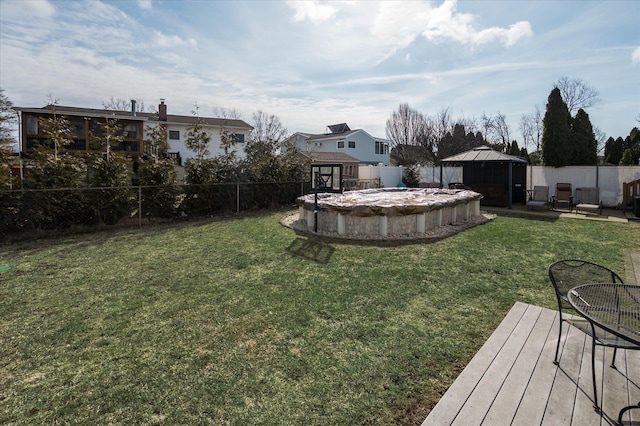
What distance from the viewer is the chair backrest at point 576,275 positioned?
242 cm

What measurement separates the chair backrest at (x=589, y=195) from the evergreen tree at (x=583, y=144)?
2.34m

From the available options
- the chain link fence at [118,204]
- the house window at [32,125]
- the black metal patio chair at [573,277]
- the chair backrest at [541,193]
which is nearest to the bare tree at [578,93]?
the chair backrest at [541,193]

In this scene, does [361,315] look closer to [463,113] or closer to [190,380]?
[190,380]

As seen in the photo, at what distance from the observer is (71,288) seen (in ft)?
14.0

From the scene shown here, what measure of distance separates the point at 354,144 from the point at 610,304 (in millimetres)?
30729

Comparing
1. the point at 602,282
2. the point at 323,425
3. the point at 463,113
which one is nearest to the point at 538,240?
the point at 602,282

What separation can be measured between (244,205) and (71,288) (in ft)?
23.7

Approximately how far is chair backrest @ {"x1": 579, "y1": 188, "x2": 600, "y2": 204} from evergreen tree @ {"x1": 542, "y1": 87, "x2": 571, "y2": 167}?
2.07 metres

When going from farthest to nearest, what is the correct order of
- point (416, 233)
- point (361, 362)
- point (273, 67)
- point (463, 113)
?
1. point (463, 113)
2. point (273, 67)
3. point (416, 233)
4. point (361, 362)

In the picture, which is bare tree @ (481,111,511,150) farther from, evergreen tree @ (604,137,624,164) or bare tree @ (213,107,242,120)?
bare tree @ (213,107,242,120)

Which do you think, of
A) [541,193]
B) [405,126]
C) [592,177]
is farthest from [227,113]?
[592,177]

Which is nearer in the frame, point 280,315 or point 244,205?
point 280,315

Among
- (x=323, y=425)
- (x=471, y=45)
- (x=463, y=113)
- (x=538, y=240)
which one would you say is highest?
(x=463, y=113)

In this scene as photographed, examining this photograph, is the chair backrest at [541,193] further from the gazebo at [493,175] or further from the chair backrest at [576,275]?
the chair backrest at [576,275]
